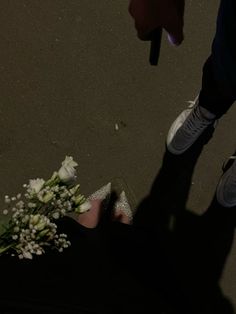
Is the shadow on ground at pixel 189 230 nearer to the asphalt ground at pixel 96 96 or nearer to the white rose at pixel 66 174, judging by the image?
the asphalt ground at pixel 96 96

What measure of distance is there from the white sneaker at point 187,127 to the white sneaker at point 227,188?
0.19 meters

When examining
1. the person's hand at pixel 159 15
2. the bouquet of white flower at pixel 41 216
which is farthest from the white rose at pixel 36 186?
the person's hand at pixel 159 15

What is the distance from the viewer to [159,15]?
1.42 metres

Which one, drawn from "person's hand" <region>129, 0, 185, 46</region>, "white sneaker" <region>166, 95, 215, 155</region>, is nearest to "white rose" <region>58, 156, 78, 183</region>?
"person's hand" <region>129, 0, 185, 46</region>

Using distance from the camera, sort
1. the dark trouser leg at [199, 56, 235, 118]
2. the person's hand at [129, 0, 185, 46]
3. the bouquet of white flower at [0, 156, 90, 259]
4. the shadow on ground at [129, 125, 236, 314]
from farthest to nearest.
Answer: the shadow on ground at [129, 125, 236, 314], the dark trouser leg at [199, 56, 235, 118], the person's hand at [129, 0, 185, 46], the bouquet of white flower at [0, 156, 90, 259]

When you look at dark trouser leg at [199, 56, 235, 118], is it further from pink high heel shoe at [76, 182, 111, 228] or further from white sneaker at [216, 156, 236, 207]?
pink high heel shoe at [76, 182, 111, 228]

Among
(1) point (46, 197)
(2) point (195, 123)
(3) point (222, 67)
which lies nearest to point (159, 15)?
(3) point (222, 67)

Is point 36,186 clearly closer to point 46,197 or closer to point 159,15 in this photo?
point 46,197

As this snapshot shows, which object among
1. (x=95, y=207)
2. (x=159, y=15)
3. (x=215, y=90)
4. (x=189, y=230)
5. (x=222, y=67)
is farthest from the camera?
(x=189, y=230)

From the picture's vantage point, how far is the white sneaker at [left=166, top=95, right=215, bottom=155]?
82.0 inches

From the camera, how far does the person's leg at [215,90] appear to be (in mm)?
1466

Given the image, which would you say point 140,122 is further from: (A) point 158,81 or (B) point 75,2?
(B) point 75,2

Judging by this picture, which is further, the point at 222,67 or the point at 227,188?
the point at 227,188

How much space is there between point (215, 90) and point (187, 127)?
0.39 meters
